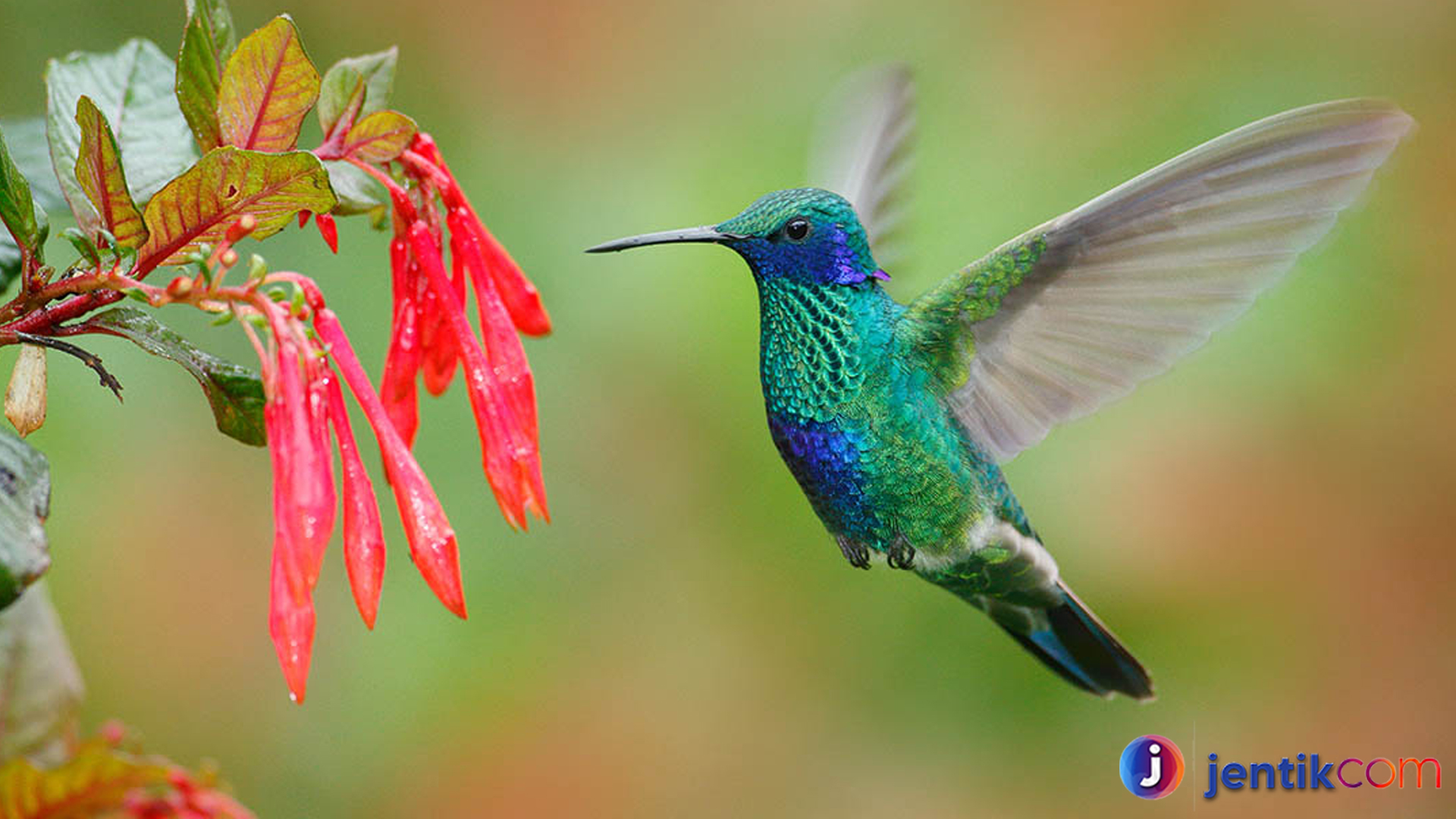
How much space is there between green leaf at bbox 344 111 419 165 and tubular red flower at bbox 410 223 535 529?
63 millimetres

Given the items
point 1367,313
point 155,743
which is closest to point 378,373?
point 155,743

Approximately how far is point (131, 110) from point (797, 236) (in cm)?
48

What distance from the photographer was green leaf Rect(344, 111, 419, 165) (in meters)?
0.89

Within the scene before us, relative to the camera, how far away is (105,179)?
77 cm

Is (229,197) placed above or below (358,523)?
above

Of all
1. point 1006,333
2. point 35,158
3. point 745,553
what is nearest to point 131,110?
point 35,158

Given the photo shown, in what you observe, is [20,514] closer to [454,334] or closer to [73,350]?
[73,350]

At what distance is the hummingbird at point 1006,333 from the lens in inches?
40.6

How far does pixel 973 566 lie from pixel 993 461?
10 centimetres

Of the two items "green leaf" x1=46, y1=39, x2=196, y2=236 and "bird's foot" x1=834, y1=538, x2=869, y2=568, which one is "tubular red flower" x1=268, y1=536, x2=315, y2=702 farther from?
"bird's foot" x1=834, y1=538, x2=869, y2=568

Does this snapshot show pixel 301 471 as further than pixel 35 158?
No

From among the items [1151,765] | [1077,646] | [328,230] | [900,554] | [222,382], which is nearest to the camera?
[222,382]

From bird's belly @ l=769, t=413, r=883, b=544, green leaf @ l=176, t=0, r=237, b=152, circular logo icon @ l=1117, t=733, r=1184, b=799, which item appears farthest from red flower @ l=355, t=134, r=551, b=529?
circular logo icon @ l=1117, t=733, r=1184, b=799

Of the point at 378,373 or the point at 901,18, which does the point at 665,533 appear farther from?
the point at 901,18
